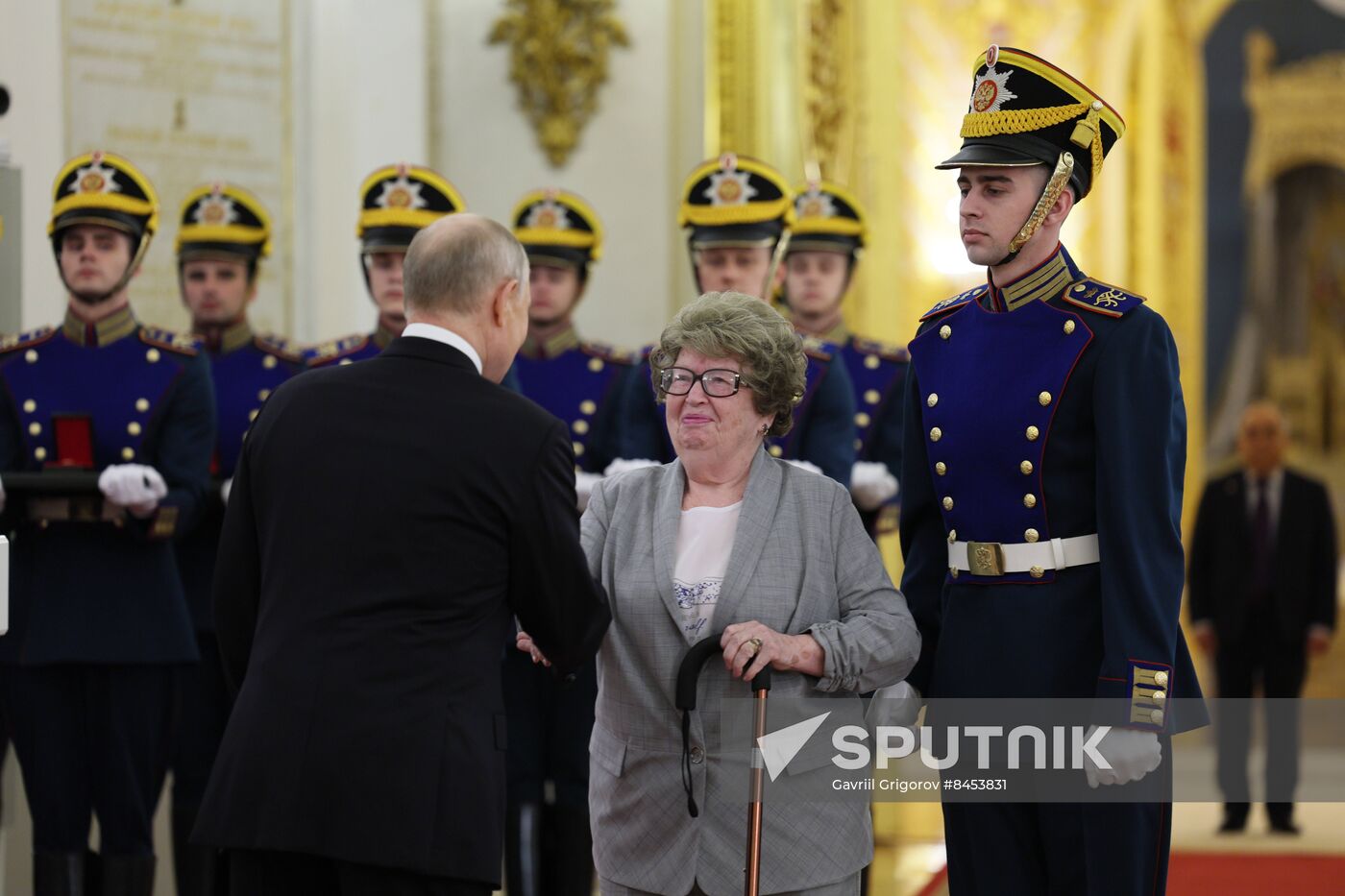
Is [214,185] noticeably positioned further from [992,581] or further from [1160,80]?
[1160,80]

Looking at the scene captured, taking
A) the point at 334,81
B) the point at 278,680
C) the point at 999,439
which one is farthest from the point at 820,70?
the point at 278,680

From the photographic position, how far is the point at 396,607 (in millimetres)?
2395

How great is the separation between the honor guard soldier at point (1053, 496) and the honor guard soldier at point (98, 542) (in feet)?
6.52

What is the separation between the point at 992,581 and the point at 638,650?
1.79 ft

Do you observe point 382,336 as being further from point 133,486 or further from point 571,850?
point 571,850

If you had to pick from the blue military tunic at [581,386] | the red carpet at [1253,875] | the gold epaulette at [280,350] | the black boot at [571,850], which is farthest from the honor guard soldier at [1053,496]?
the red carpet at [1253,875]

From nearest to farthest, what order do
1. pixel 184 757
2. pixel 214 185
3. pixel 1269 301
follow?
pixel 184 757 → pixel 214 185 → pixel 1269 301

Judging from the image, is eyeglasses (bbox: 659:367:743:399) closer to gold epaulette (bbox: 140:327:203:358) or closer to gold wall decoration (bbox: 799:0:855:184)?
gold epaulette (bbox: 140:327:203:358)

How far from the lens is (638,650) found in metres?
2.66

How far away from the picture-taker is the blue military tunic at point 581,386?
175 inches

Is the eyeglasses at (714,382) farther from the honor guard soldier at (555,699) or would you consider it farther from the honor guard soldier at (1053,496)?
the honor guard soldier at (555,699)

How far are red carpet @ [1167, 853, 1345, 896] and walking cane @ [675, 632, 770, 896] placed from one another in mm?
3073

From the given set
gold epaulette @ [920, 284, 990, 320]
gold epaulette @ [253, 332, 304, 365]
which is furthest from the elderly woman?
gold epaulette @ [253, 332, 304, 365]

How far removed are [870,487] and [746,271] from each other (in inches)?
24.0
